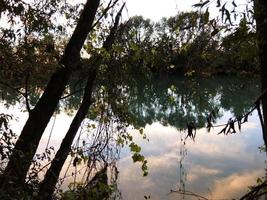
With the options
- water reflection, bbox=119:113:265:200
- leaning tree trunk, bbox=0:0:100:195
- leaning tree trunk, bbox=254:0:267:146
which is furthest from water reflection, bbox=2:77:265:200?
leaning tree trunk, bbox=254:0:267:146

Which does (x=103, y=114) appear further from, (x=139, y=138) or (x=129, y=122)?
(x=139, y=138)

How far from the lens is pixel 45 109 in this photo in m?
4.35

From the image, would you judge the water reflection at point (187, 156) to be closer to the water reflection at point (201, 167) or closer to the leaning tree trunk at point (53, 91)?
the water reflection at point (201, 167)

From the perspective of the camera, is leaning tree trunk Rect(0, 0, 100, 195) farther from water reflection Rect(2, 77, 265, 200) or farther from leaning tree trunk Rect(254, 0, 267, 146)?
leaning tree trunk Rect(254, 0, 267, 146)

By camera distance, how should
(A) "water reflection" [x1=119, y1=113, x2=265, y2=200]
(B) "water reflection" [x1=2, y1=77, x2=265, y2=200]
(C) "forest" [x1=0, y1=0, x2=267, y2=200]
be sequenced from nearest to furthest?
(C) "forest" [x1=0, y1=0, x2=267, y2=200]
(B) "water reflection" [x1=2, y1=77, x2=265, y2=200]
(A) "water reflection" [x1=119, y1=113, x2=265, y2=200]

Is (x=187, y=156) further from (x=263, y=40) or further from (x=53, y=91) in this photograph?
(x=263, y=40)

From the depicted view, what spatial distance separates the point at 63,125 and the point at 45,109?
31.5 ft

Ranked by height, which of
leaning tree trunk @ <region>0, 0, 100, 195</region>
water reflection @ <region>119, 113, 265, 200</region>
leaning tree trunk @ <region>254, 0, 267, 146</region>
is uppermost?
water reflection @ <region>119, 113, 265, 200</region>

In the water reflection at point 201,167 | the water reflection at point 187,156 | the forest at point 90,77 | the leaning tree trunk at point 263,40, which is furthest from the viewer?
the water reflection at point 201,167

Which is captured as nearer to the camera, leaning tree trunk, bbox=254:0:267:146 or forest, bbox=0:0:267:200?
leaning tree trunk, bbox=254:0:267:146

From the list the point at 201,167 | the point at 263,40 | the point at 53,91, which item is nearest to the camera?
the point at 263,40

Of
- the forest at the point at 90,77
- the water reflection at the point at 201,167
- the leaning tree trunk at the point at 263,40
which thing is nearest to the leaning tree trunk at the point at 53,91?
the forest at the point at 90,77

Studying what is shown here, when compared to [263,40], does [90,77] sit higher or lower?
higher

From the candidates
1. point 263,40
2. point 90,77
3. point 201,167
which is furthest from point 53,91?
point 201,167
